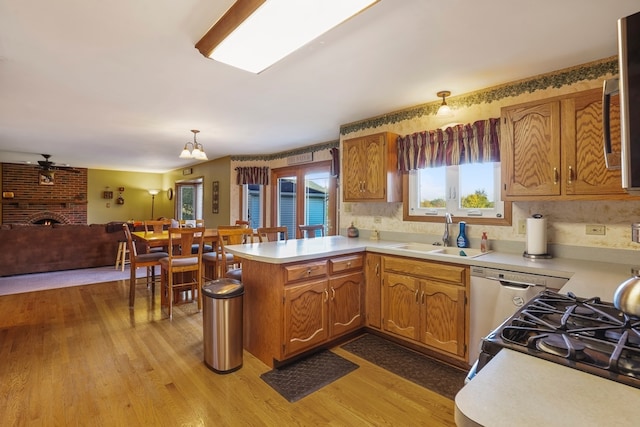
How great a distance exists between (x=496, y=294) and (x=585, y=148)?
3.83 feet

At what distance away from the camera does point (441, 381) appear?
2.28 m

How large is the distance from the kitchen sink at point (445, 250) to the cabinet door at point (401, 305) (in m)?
0.35

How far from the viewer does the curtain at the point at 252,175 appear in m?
6.20

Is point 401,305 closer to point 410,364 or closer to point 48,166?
point 410,364

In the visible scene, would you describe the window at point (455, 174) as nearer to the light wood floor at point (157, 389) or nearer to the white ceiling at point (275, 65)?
the white ceiling at point (275, 65)

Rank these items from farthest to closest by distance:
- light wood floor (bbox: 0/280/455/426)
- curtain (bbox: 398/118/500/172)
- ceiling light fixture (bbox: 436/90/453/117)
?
ceiling light fixture (bbox: 436/90/453/117)
curtain (bbox: 398/118/500/172)
light wood floor (bbox: 0/280/455/426)

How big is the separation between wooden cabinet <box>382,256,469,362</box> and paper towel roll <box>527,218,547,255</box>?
57 cm

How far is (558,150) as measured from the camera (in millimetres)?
2225

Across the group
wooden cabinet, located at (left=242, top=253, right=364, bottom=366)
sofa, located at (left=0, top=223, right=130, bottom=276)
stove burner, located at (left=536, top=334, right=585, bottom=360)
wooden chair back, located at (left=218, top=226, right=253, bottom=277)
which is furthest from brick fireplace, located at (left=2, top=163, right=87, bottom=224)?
stove burner, located at (left=536, top=334, right=585, bottom=360)

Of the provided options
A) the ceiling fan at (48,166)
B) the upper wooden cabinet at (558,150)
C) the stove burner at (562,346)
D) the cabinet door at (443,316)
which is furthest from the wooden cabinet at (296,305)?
the ceiling fan at (48,166)

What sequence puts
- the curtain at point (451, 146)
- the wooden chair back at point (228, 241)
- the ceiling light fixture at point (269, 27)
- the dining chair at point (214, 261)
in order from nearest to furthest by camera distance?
the ceiling light fixture at point (269, 27) → the curtain at point (451, 146) → the wooden chair back at point (228, 241) → the dining chair at point (214, 261)

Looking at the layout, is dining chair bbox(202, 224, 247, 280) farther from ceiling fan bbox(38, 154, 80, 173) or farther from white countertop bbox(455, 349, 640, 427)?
ceiling fan bbox(38, 154, 80, 173)

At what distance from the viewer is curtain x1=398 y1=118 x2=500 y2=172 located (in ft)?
8.96

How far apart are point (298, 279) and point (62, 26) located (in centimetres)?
224
